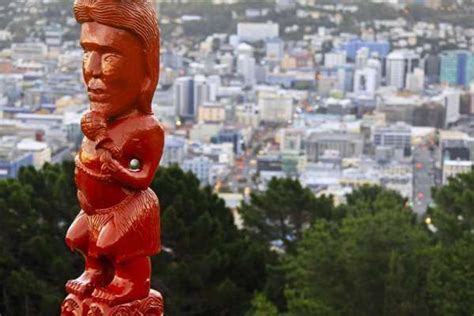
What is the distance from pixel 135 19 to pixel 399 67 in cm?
7202

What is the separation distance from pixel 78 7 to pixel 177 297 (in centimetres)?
613

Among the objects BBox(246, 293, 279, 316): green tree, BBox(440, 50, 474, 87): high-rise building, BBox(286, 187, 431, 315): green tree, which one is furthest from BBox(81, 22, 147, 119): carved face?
BBox(440, 50, 474, 87): high-rise building

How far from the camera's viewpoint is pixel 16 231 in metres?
9.05

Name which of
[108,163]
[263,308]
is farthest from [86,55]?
[263,308]

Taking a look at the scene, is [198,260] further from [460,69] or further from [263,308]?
[460,69]

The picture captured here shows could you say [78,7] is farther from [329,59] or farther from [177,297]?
[329,59]

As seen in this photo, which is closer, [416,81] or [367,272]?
[367,272]

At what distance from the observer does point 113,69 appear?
8.95 feet

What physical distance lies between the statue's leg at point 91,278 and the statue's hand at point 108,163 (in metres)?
0.22

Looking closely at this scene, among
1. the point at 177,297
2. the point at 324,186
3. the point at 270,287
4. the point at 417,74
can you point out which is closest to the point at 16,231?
the point at 177,297

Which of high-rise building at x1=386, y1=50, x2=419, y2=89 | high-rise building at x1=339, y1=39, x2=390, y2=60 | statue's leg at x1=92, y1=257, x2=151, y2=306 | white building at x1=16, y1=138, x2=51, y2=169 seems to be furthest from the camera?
high-rise building at x1=339, y1=39, x2=390, y2=60

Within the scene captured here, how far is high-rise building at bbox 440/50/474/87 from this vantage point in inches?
2817

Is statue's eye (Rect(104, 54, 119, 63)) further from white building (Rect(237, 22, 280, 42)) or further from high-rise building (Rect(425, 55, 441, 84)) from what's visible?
white building (Rect(237, 22, 280, 42))

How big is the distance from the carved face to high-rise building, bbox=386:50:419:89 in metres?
71.5
